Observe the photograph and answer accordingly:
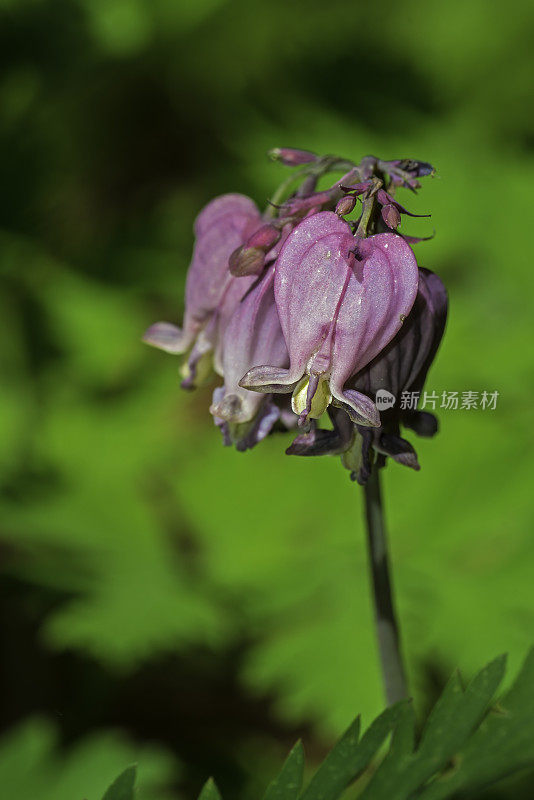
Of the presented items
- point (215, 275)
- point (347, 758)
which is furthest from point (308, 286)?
point (347, 758)

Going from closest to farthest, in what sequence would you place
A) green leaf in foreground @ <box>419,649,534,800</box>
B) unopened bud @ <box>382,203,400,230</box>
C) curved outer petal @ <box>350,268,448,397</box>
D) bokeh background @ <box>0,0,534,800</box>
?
unopened bud @ <box>382,203,400,230</box> → curved outer petal @ <box>350,268,448,397</box> → green leaf in foreground @ <box>419,649,534,800</box> → bokeh background @ <box>0,0,534,800</box>

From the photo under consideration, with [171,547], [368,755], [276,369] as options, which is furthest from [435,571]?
[276,369]

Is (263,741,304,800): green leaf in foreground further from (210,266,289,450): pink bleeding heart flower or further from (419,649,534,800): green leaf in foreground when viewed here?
(210,266,289,450): pink bleeding heart flower

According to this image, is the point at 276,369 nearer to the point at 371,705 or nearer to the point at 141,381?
the point at 371,705

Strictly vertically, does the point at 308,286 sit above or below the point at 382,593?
above

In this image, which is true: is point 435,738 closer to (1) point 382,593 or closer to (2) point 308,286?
(1) point 382,593

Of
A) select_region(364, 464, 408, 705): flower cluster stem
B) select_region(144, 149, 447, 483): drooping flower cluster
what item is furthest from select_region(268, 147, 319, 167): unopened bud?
select_region(364, 464, 408, 705): flower cluster stem
